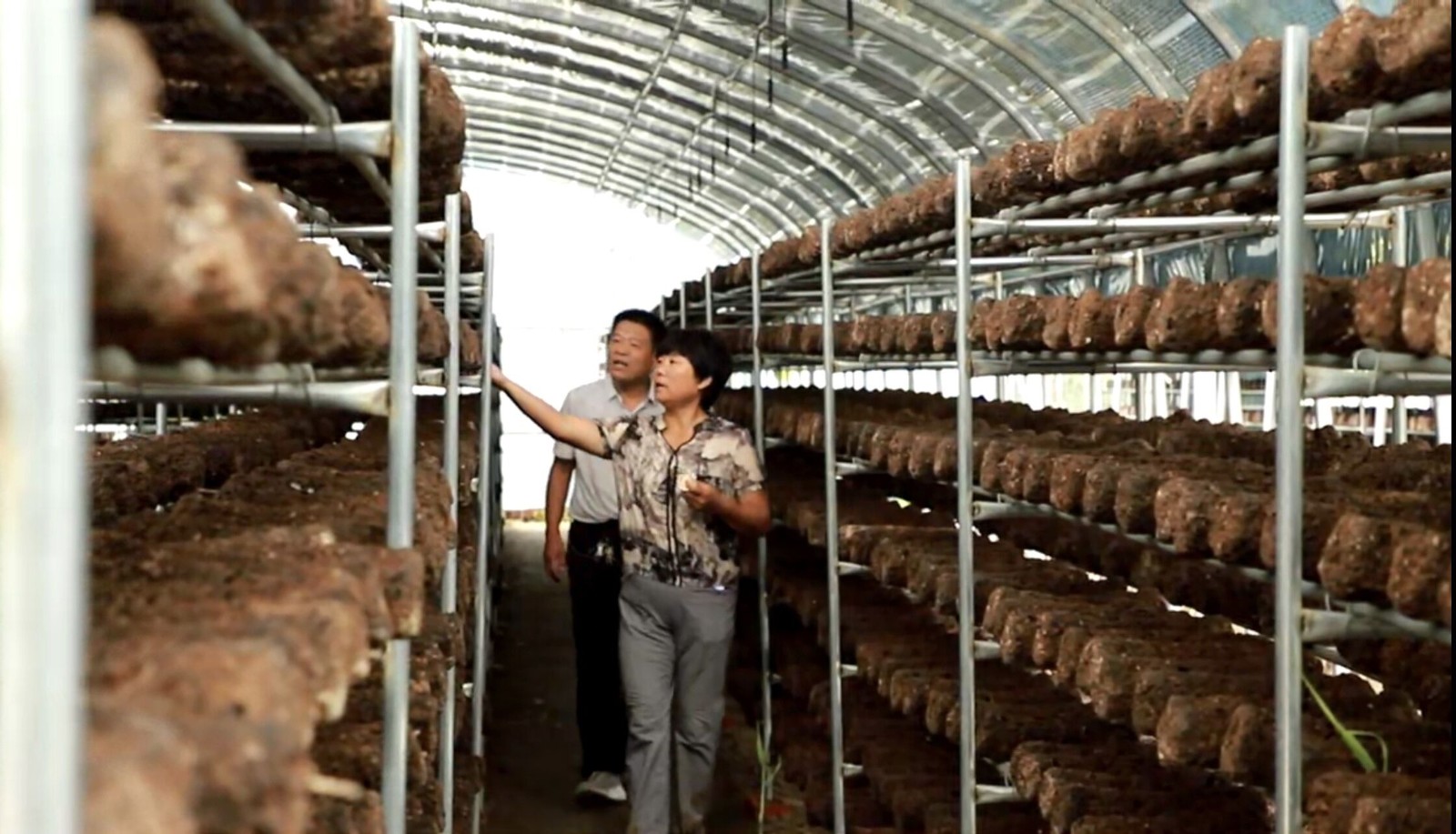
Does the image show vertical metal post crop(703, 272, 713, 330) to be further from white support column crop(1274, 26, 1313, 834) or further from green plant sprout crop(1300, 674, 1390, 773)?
white support column crop(1274, 26, 1313, 834)

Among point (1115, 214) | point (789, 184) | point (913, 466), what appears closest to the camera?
point (1115, 214)

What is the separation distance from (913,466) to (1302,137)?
11.2 ft

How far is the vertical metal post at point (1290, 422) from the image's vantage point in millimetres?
3514

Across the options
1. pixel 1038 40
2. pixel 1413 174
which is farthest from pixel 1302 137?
pixel 1038 40

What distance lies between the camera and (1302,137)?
351 centimetres

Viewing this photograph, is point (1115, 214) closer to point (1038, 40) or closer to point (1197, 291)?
point (1197, 291)

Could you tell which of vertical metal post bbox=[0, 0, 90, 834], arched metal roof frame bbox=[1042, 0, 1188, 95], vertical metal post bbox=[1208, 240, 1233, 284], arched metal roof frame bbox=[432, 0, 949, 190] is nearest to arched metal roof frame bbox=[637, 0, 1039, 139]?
arched metal roof frame bbox=[432, 0, 949, 190]

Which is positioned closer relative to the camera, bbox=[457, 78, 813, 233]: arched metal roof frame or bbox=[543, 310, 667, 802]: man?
bbox=[543, 310, 667, 802]: man

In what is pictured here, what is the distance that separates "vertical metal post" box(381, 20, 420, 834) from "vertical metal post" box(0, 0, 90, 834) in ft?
6.99

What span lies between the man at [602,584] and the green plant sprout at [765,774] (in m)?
0.64

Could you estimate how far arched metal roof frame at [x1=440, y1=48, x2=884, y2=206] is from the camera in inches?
580

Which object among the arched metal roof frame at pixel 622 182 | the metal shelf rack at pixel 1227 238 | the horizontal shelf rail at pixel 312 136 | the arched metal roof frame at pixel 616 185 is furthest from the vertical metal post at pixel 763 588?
the arched metal roof frame at pixel 616 185

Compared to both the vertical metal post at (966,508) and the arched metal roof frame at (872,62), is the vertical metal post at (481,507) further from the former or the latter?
the arched metal roof frame at (872,62)

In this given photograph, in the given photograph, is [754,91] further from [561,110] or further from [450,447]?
[450,447]
